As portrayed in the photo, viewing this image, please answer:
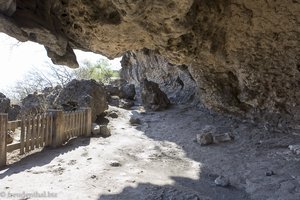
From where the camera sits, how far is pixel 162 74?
1747 cm

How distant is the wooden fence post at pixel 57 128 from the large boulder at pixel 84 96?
2448 mm

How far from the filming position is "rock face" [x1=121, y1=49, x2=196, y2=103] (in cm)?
1463

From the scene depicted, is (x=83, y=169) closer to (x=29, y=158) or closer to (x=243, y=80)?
(x=29, y=158)

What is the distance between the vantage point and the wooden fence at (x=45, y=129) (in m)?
5.92

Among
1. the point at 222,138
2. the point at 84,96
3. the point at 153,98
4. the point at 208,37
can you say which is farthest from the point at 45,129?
the point at 153,98

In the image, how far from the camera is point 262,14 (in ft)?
21.2

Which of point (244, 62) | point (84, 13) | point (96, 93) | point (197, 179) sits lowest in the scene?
point (197, 179)

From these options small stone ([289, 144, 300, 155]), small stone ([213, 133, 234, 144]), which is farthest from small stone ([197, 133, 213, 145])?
small stone ([289, 144, 300, 155])

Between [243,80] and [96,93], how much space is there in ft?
16.0

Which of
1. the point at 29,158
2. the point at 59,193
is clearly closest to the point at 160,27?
the point at 59,193

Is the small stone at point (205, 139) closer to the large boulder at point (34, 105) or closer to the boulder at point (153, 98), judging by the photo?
the large boulder at point (34, 105)

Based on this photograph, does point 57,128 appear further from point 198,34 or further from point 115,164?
point 198,34

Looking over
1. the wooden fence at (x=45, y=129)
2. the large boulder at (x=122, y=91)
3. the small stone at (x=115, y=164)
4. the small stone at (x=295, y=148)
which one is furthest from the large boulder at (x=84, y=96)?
the small stone at (x=295, y=148)

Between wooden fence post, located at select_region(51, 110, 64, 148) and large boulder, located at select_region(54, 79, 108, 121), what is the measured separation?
8.03 ft
